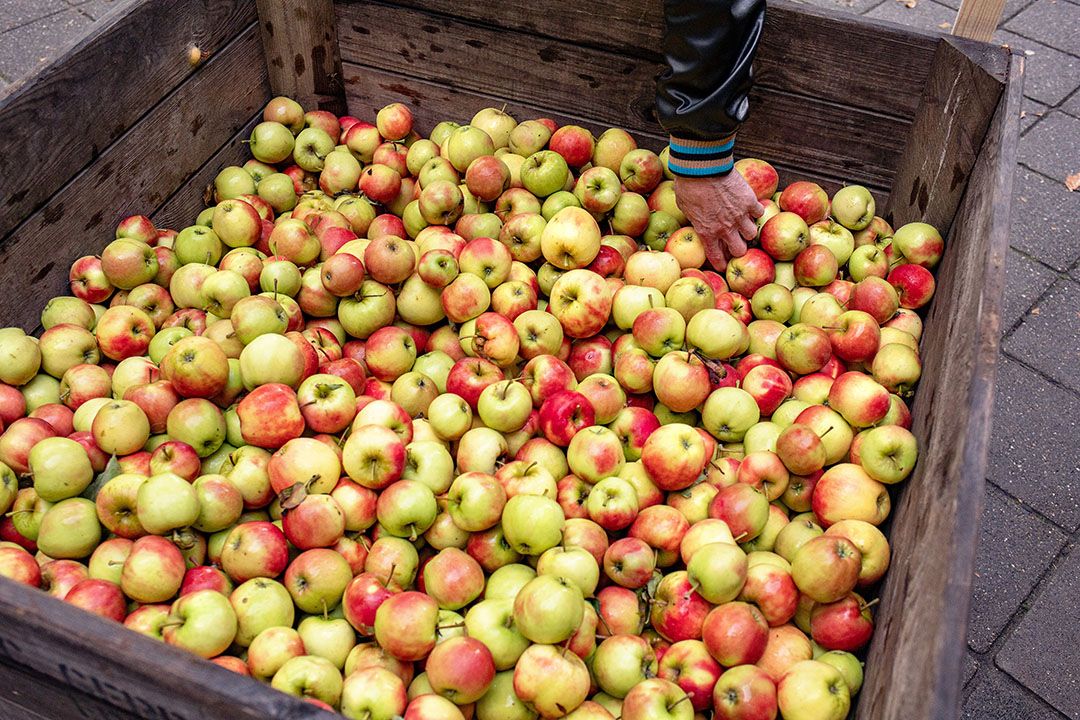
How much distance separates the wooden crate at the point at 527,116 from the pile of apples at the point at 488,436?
0.13 meters

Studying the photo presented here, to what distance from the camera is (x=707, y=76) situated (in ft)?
8.16

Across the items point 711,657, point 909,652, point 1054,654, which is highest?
point 909,652

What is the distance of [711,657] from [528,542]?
1.67 ft

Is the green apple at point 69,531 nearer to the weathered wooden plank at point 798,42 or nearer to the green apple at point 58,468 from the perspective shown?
the green apple at point 58,468

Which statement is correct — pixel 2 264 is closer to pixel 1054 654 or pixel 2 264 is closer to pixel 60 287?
pixel 60 287

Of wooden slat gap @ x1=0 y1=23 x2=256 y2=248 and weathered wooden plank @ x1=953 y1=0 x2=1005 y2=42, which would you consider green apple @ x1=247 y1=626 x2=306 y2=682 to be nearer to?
wooden slat gap @ x1=0 y1=23 x2=256 y2=248

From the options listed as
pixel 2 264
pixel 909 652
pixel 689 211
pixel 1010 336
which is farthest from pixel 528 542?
pixel 1010 336

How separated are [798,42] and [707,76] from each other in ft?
1.60

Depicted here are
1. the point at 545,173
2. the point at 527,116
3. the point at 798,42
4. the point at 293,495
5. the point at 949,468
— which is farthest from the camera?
the point at 527,116

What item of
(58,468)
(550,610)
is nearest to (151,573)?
(58,468)

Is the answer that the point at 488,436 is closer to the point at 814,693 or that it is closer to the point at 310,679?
the point at 310,679

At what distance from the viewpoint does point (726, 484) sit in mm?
2424

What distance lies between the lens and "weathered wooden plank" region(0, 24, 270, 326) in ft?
8.83

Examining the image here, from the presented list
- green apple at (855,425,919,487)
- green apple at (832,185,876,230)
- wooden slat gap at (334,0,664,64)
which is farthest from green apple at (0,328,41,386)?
green apple at (832,185,876,230)
